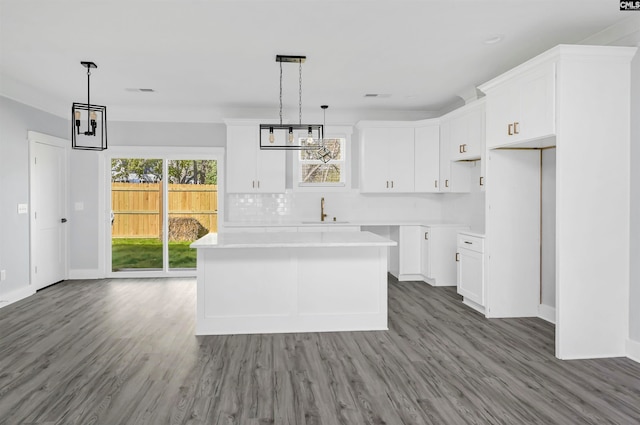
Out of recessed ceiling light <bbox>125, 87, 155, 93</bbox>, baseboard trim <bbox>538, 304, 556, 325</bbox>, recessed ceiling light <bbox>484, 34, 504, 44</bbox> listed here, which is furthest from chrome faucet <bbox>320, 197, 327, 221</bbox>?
recessed ceiling light <bbox>484, 34, 504, 44</bbox>

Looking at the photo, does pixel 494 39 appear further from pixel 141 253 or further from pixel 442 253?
pixel 141 253

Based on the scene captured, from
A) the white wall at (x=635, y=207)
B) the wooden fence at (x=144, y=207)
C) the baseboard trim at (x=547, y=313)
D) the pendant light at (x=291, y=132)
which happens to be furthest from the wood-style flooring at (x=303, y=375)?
the wooden fence at (x=144, y=207)

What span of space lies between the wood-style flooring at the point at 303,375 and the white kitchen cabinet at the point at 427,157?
241 cm

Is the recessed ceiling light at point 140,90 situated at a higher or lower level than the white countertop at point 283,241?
higher

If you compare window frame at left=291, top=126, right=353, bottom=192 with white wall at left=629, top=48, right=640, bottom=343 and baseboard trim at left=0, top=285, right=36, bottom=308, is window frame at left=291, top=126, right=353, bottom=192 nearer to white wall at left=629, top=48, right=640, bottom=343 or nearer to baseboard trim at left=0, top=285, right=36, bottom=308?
baseboard trim at left=0, top=285, right=36, bottom=308

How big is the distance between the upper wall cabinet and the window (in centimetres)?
287

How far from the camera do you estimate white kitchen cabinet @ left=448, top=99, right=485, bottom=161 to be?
4996mm

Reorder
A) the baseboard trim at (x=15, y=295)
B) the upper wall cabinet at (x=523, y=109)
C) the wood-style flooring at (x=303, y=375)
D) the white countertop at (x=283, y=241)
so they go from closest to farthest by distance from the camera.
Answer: the wood-style flooring at (x=303, y=375) → the upper wall cabinet at (x=523, y=109) → the white countertop at (x=283, y=241) → the baseboard trim at (x=15, y=295)

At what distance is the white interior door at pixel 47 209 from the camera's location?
5570mm

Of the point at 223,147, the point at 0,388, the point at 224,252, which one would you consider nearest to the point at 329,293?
the point at 224,252

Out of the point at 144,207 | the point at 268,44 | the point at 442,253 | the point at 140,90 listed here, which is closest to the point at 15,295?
the point at 144,207

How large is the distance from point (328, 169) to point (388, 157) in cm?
99

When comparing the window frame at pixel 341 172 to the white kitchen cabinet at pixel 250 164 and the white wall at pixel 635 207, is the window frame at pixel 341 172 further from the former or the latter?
the white wall at pixel 635 207

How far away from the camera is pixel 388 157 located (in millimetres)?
6477
